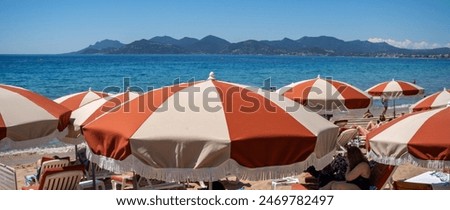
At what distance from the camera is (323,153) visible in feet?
11.1

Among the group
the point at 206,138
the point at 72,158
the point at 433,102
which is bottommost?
the point at 72,158

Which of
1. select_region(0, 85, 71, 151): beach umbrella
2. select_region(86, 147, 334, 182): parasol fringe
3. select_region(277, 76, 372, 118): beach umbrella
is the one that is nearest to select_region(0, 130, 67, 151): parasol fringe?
select_region(0, 85, 71, 151): beach umbrella

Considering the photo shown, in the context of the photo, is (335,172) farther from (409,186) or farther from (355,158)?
(409,186)

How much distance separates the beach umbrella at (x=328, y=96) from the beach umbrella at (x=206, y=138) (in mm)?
4185

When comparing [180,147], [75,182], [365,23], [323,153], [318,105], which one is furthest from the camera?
[318,105]

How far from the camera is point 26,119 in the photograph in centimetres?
427

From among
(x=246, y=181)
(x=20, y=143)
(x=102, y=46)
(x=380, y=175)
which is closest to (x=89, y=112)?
(x=20, y=143)

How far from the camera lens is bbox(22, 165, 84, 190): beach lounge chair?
5.07 meters

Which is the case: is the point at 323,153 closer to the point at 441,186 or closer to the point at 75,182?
the point at 441,186

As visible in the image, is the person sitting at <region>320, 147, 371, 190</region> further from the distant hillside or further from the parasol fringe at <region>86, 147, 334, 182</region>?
the distant hillside

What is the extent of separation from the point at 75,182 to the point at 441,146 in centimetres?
402

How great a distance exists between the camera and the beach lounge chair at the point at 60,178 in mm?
5074

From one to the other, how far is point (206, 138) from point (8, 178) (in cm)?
300
